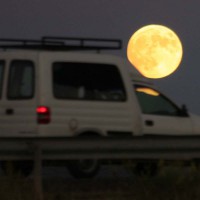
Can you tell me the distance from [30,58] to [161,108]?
9.89 feet

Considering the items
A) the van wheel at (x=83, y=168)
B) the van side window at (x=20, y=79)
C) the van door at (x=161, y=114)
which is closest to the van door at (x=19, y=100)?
the van side window at (x=20, y=79)

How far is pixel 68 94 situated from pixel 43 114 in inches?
26.0

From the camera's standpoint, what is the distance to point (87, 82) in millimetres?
14797

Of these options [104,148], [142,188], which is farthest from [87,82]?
[142,188]

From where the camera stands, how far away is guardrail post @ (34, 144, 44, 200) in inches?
381

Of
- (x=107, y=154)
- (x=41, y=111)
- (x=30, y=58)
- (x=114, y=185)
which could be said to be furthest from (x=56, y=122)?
(x=107, y=154)

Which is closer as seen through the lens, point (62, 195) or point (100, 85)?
point (62, 195)

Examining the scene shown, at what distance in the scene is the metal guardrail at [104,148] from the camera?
10500mm

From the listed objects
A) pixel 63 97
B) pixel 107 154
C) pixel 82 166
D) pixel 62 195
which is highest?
pixel 63 97

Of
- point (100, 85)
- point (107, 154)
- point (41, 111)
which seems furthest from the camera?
point (100, 85)

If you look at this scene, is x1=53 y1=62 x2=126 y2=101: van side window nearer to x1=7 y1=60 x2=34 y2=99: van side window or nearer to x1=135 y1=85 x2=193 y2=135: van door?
x1=7 y1=60 x2=34 y2=99: van side window

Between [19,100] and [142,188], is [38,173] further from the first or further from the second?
[19,100]

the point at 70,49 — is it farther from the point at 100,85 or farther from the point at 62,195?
the point at 62,195

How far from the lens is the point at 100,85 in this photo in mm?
14938
